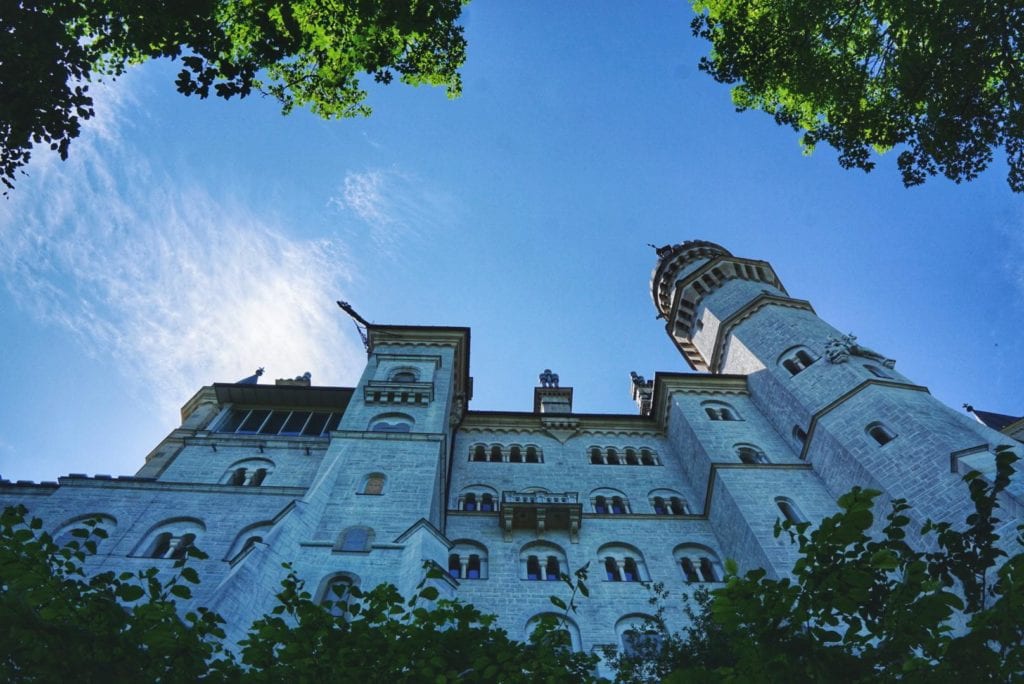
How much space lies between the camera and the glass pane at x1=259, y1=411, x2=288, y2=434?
27.2 metres

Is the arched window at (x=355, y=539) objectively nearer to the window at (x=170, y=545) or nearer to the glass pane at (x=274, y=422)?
the window at (x=170, y=545)

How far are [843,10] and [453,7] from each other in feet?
30.1

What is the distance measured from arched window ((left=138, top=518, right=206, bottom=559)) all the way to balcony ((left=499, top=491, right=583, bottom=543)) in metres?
9.85

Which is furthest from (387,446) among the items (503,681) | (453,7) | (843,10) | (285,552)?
(843,10)

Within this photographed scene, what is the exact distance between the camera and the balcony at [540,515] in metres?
22.9

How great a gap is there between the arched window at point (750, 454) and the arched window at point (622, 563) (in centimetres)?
678

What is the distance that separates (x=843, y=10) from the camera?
49.6ft

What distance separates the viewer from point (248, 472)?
933 inches

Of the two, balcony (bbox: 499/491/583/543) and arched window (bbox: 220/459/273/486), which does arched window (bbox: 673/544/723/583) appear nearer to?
balcony (bbox: 499/491/583/543)

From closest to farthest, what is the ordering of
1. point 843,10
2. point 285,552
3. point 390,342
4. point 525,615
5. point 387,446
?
point 843,10 < point 285,552 < point 525,615 < point 387,446 < point 390,342

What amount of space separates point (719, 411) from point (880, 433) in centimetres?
839

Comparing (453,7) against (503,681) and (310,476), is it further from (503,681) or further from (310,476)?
(310,476)

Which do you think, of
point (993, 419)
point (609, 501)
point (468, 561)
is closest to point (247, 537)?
point (468, 561)

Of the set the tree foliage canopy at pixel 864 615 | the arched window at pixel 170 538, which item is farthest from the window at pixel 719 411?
the tree foliage canopy at pixel 864 615
